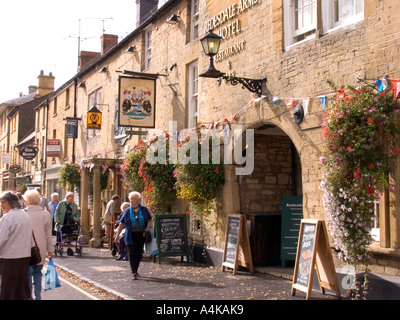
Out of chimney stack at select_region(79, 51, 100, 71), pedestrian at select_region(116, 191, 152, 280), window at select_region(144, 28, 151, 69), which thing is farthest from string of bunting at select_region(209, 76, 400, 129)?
chimney stack at select_region(79, 51, 100, 71)

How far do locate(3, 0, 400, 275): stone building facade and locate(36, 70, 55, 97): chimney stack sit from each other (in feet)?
94.9

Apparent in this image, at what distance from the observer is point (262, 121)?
32.1ft

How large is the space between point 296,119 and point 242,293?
3295 millimetres

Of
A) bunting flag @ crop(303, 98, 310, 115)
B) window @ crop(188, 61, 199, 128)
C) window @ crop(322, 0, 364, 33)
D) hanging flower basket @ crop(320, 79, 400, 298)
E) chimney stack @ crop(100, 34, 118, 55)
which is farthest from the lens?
chimney stack @ crop(100, 34, 118, 55)

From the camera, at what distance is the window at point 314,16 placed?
26.2 ft

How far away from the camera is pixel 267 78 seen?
32.2 ft

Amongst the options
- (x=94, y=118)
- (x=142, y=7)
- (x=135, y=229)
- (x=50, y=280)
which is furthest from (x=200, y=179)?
(x=142, y=7)

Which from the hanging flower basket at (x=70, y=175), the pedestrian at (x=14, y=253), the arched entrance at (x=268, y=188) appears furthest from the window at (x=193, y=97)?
the hanging flower basket at (x=70, y=175)

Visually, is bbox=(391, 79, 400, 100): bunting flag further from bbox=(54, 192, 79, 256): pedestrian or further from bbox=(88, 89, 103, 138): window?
bbox=(88, 89, 103, 138): window

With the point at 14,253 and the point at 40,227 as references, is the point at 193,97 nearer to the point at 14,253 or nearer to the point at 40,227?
the point at 40,227

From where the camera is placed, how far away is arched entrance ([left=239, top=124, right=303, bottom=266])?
10.2m

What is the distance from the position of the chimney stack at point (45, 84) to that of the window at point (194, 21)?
3381cm

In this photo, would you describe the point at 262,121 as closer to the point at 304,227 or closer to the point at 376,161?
the point at 304,227
